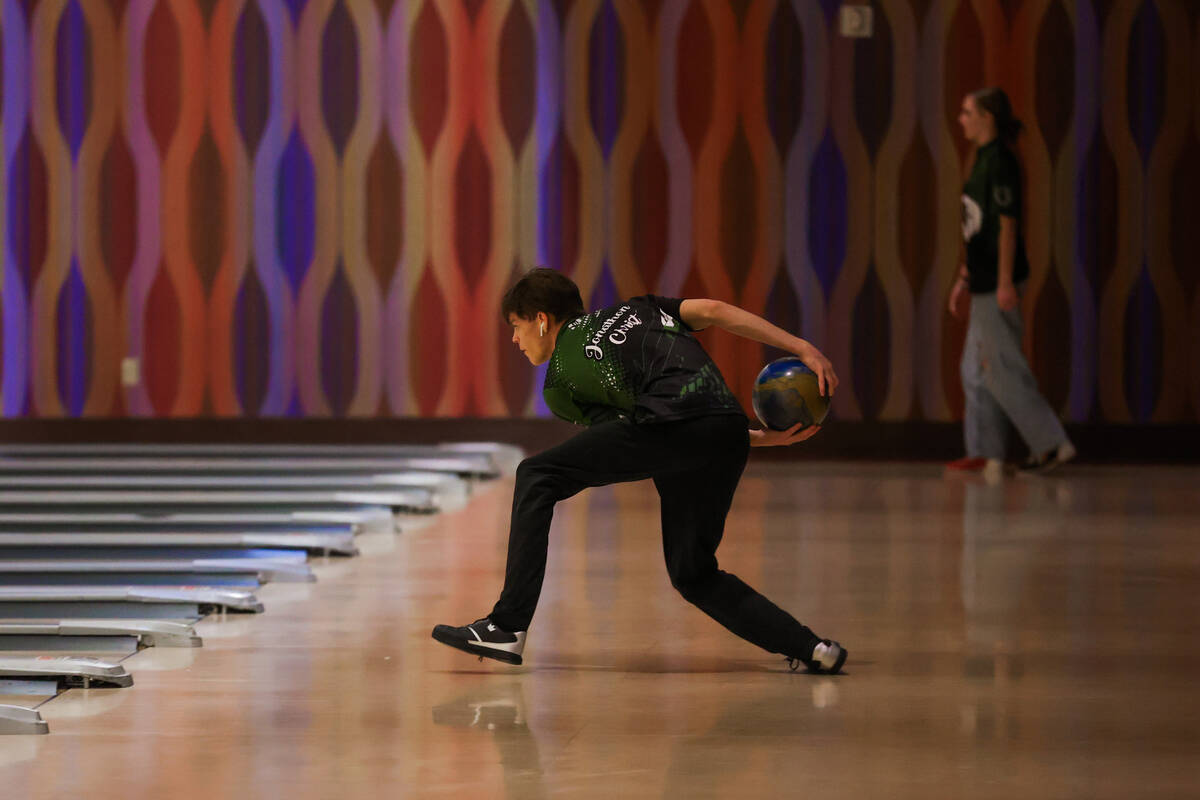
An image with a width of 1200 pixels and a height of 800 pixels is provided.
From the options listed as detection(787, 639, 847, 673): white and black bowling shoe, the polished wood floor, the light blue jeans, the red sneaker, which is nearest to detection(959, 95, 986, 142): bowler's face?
the light blue jeans

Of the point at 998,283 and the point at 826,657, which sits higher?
the point at 998,283

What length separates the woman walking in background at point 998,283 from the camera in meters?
6.79

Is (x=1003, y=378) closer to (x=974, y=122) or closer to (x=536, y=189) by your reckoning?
(x=974, y=122)

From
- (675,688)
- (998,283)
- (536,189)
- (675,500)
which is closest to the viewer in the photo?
(675,688)

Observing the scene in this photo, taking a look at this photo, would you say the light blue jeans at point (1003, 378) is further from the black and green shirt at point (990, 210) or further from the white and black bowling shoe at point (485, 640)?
the white and black bowling shoe at point (485, 640)

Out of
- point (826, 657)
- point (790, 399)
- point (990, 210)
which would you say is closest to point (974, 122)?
point (990, 210)

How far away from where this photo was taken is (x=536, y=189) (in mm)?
8188

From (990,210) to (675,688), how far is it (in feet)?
13.4

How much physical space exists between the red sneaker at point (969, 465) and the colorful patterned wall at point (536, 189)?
2.44 ft

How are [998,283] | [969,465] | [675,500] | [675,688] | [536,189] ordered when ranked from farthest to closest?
1. [536,189]
2. [969,465]
3. [998,283]
4. [675,500]
5. [675,688]

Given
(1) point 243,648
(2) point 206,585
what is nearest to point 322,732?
(1) point 243,648

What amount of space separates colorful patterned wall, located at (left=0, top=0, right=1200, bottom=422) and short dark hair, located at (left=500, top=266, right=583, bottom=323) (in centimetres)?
469

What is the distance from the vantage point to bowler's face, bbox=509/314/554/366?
11.0 ft

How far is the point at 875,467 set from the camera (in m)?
7.55
